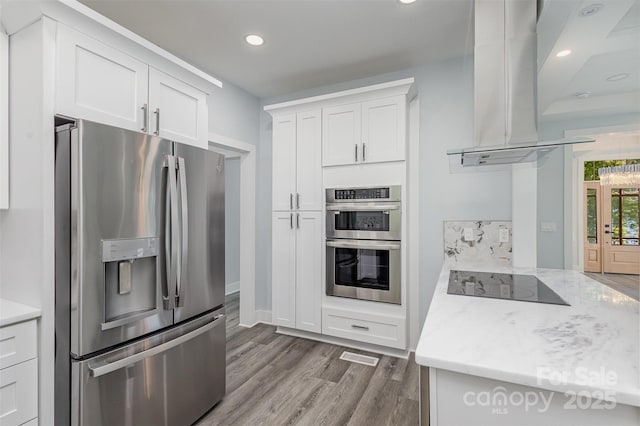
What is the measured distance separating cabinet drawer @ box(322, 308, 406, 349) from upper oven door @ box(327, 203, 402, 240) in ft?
2.41

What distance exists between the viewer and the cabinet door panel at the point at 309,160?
9.84ft

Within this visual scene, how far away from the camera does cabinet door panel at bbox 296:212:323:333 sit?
3.00 meters

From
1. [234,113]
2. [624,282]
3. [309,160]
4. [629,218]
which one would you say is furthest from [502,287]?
[234,113]

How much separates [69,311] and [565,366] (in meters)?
1.83

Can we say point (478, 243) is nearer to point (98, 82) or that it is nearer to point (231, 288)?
point (98, 82)

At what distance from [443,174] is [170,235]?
7.68 ft

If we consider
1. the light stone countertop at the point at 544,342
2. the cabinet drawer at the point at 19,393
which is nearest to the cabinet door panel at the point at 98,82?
the cabinet drawer at the point at 19,393

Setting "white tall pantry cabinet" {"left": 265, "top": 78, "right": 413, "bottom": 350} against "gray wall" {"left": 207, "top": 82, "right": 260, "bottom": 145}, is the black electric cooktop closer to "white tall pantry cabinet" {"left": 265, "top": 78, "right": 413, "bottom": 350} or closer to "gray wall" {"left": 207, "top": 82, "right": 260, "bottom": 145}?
"white tall pantry cabinet" {"left": 265, "top": 78, "right": 413, "bottom": 350}

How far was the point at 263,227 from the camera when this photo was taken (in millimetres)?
3645

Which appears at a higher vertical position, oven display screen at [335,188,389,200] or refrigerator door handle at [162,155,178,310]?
oven display screen at [335,188,389,200]

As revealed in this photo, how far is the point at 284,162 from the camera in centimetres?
319

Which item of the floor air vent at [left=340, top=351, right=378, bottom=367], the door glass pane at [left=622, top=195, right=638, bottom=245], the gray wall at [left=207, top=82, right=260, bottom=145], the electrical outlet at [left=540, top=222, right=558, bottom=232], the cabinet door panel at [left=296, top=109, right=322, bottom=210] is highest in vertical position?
the gray wall at [left=207, top=82, right=260, bottom=145]

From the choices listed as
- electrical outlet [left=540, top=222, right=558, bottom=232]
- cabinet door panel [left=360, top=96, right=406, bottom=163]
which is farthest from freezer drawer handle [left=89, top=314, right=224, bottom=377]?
electrical outlet [left=540, top=222, right=558, bottom=232]

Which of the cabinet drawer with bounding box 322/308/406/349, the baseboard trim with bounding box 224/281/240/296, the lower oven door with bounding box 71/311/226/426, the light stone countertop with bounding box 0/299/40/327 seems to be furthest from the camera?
the baseboard trim with bounding box 224/281/240/296
